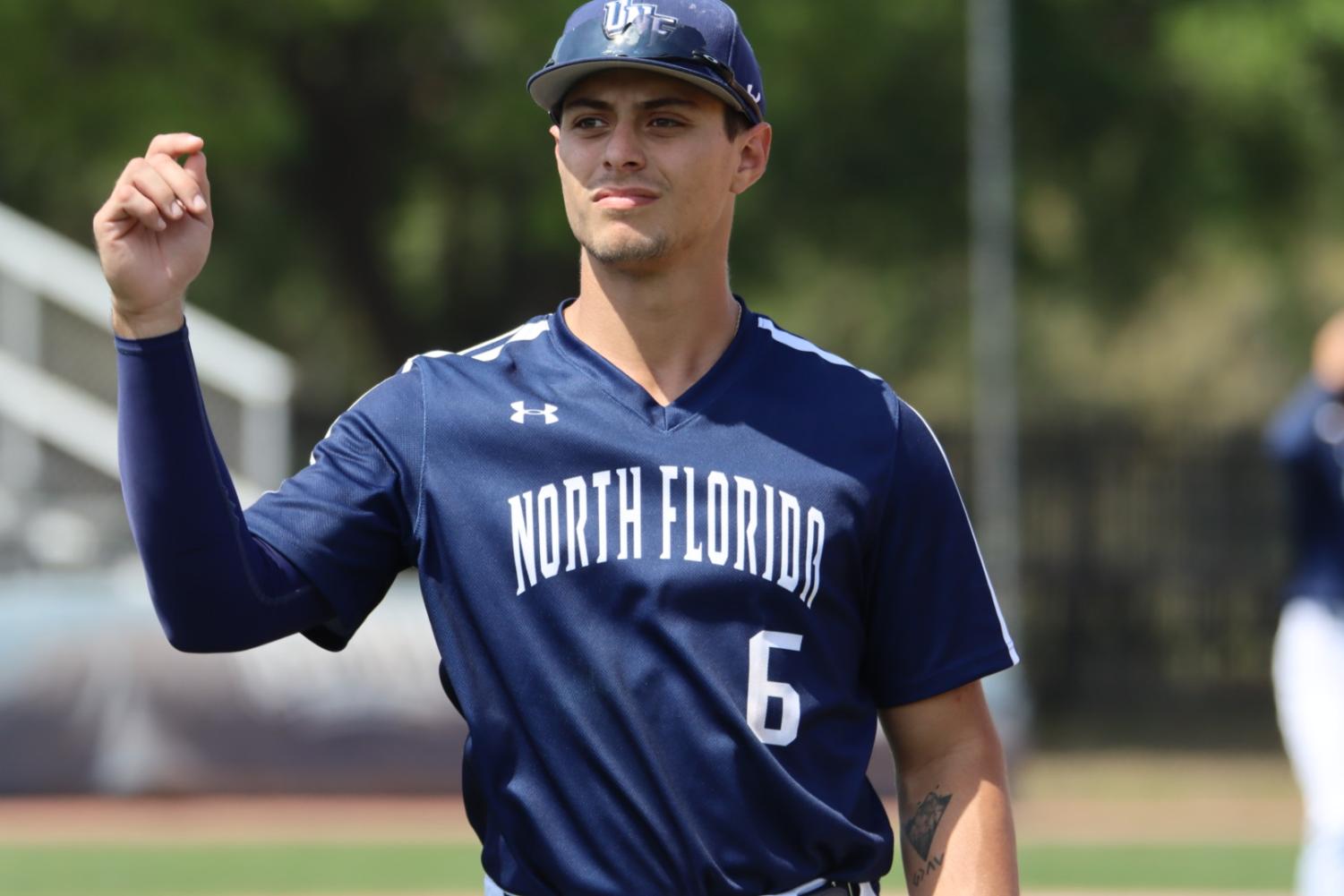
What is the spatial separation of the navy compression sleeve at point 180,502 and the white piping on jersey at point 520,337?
1.61 feet

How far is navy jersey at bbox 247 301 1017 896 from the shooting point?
312cm

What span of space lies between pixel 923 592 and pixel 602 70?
90cm

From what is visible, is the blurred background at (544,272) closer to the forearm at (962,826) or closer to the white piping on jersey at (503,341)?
the forearm at (962,826)

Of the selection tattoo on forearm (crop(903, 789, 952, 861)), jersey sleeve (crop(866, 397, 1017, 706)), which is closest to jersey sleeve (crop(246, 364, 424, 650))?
jersey sleeve (crop(866, 397, 1017, 706))

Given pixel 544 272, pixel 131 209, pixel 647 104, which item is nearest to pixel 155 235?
pixel 131 209

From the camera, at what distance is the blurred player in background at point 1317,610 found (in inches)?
311

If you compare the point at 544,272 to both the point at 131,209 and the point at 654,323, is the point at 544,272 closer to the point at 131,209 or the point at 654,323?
the point at 654,323

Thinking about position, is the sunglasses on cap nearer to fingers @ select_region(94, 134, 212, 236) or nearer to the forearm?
fingers @ select_region(94, 134, 212, 236)

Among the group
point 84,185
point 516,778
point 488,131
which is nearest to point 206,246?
point 516,778

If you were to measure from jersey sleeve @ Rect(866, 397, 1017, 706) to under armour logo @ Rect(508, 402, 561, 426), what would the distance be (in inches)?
19.9

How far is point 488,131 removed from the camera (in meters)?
A: 17.4

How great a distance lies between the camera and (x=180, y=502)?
2977mm

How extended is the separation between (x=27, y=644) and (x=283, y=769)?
1.76 metres

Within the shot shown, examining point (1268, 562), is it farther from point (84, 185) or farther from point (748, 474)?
point (748, 474)
